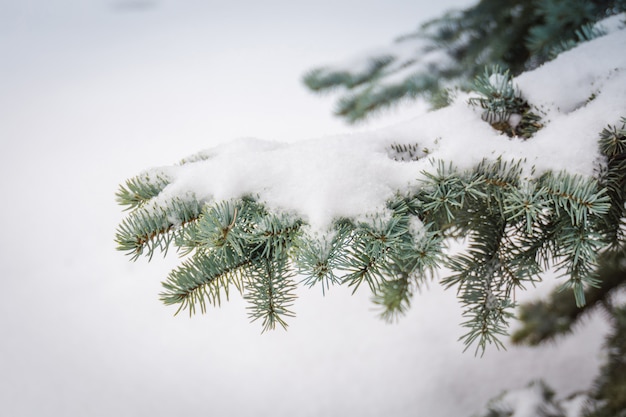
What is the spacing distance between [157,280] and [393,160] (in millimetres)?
5340

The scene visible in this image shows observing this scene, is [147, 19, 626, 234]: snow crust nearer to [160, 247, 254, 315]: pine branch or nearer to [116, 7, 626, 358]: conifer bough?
[116, 7, 626, 358]: conifer bough

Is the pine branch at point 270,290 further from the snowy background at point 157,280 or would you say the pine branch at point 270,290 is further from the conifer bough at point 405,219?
the snowy background at point 157,280

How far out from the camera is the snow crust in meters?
0.67

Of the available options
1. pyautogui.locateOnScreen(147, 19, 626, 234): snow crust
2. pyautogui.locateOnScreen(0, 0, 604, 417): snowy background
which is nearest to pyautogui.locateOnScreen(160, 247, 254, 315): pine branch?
pyautogui.locateOnScreen(147, 19, 626, 234): snow crust

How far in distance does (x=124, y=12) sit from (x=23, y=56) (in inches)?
184

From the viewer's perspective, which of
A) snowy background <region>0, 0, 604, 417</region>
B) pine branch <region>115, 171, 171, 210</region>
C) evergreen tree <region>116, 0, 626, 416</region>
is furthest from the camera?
snowy background <region>0, 0, 604, 417</region>

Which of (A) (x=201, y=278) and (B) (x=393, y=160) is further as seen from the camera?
(B) (x=393, y=160)

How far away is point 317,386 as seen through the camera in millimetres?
3516

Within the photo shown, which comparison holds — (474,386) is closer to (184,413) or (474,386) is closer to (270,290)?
(184,413)

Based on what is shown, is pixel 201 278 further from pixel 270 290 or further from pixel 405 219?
pixel 405 219

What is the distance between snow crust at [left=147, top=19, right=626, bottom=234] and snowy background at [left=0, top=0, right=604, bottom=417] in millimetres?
542

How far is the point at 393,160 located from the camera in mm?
745

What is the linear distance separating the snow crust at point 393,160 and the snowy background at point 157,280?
0.54 m

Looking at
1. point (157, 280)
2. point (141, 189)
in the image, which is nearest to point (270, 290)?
point (141, 189)
